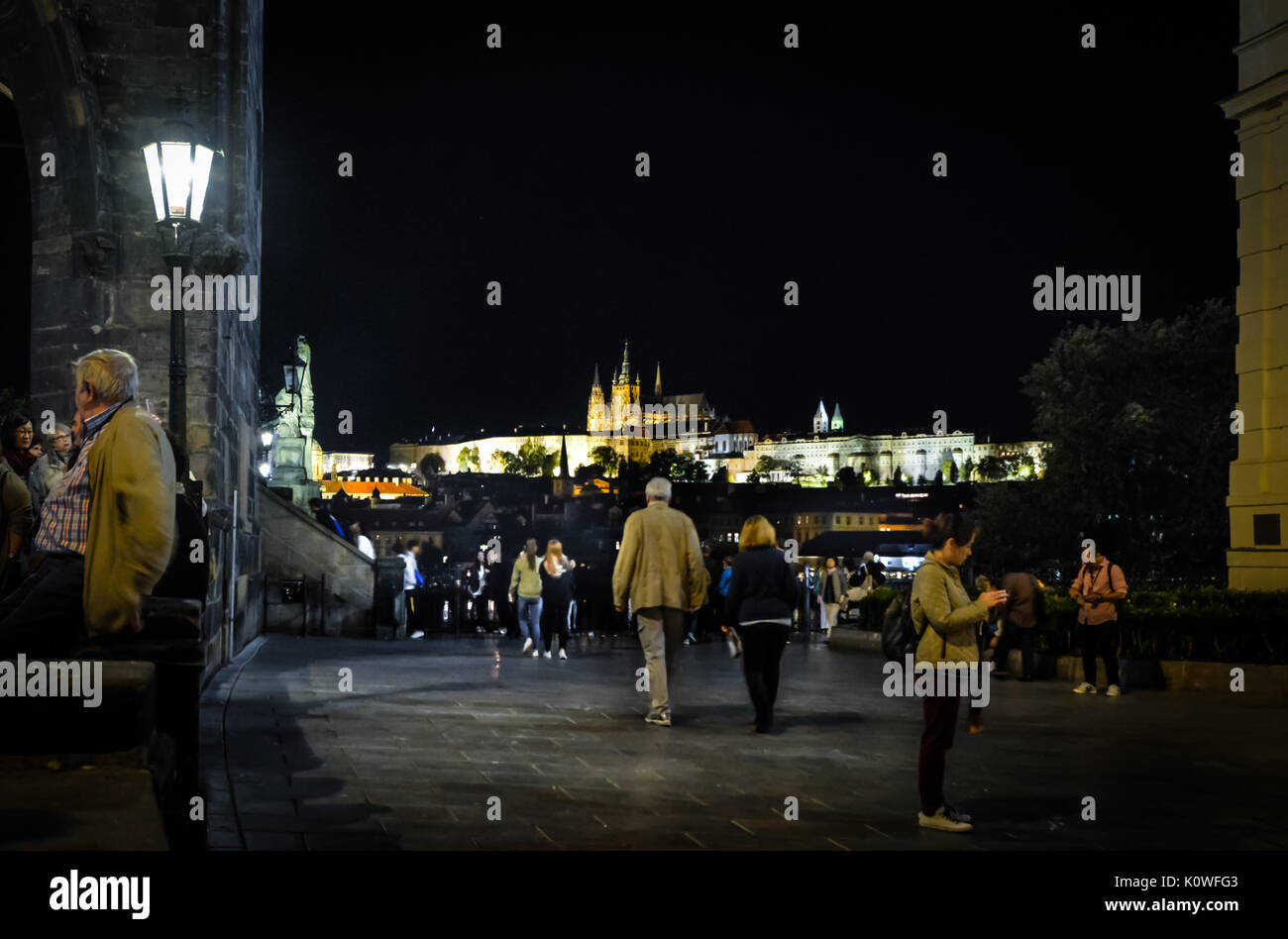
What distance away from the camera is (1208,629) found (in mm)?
14055

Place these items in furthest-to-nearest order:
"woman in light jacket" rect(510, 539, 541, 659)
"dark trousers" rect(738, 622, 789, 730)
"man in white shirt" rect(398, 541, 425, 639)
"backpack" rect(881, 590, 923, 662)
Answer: "man in white shirt" rect(398, 541, 425, 639), "woman in light jacket" rect(510, 539, 541, 659), "dark trousers" rect(738, 622, 789, 730), "backpack" rect(881, 590, 923, 662)

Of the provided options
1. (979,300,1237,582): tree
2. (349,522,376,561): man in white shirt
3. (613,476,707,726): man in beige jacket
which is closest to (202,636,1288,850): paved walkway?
(613,476,707,726): man in beige jacket

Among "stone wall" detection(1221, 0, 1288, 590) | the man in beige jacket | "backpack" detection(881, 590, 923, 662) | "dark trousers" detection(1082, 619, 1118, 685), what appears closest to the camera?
"backpack" detection(881, 590, 923, 662)

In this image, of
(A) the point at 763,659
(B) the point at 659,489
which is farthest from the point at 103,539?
(B) the point at 659,489

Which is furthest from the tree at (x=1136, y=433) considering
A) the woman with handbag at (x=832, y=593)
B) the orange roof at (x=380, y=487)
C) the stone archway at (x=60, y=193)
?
the orange roof at (x=380, y=487)

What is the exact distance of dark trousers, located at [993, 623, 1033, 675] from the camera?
49.1ft

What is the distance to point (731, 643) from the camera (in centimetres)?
1087

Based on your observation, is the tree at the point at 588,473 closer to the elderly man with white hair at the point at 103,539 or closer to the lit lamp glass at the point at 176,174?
the lit lamp glass at the point at 176,174

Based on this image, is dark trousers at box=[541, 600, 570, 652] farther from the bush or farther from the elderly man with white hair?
Result: the elderly man with white hair

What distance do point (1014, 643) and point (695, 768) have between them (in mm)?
8103

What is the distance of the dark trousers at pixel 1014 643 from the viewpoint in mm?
14953

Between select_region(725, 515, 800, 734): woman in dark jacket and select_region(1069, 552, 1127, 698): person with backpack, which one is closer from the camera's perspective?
select_region(725, 515, 800, 734): woman in dark jacket

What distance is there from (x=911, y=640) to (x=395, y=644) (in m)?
12.1

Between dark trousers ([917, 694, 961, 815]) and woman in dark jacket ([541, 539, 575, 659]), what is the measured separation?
10454mm
